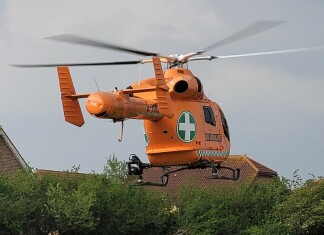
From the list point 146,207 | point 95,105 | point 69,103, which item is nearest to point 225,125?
point 69,103

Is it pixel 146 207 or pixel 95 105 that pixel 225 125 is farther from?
pixel 146 207

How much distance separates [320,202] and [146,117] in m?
32.1

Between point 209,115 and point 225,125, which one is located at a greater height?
point 209,115

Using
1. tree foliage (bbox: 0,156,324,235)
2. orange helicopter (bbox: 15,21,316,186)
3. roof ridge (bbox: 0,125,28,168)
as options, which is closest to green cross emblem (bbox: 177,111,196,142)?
orange helicopter (bbox: 15,21,316,186)

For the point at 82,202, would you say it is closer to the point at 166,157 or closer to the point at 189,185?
the point at 189,185

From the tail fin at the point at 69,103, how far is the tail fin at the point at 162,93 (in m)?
2.66

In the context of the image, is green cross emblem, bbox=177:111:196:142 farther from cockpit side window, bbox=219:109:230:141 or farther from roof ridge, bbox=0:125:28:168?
roof ridge, bbox=0:125:28:168

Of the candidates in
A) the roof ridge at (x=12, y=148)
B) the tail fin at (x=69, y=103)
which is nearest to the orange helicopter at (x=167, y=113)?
the tail fin at (x=69, y=103)

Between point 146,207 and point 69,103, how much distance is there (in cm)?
2939

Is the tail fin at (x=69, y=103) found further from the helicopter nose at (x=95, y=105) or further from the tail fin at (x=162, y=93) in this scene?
the tail fin at (x=162, y=93)

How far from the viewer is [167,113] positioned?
41.9 m

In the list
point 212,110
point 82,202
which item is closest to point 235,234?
point 82,202

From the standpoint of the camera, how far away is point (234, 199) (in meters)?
74.1

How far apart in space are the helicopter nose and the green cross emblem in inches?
149
